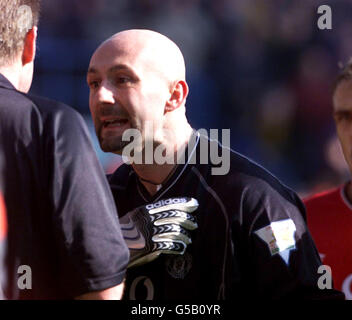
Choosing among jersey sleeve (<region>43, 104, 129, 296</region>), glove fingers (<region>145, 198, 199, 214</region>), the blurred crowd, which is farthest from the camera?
the blurred crowd

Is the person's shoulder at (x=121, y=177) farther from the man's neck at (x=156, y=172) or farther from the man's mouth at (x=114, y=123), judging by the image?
the man's mouth at (x=114, y=123)

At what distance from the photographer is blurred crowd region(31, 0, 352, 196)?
462 cm

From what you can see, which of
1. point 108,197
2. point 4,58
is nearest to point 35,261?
point 108,197

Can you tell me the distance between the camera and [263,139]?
15.9 ft

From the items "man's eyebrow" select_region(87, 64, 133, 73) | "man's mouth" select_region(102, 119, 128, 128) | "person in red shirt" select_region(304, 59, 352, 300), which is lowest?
"person in red shirt" select_region(304, 59, 352, 300)

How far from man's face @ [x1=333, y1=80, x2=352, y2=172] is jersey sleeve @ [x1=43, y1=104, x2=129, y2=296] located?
1346mm

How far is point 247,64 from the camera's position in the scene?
4832 millimetres

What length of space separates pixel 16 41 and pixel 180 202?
2.55 feet

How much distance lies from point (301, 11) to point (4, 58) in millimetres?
3440

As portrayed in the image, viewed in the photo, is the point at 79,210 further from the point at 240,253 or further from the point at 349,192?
the point at 349,192

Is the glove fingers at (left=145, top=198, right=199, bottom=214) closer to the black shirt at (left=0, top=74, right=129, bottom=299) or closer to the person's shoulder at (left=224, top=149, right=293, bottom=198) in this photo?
the person's shoulder at (left=224, top=149, right=293, bottom=198)

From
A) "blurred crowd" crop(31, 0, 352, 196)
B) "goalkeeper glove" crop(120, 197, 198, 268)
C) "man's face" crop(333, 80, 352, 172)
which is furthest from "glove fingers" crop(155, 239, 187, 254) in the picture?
"blurred crowd" crop(31, 0, 352, 196)

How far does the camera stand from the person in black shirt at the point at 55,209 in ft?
5.35

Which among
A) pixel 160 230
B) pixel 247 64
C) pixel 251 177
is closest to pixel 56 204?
pixel 160 230
